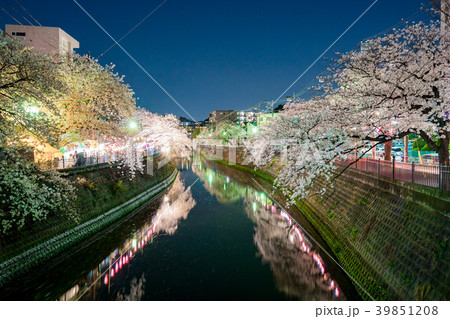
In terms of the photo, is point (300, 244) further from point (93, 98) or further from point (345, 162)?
point (93, 98)

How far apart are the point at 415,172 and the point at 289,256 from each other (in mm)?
7863

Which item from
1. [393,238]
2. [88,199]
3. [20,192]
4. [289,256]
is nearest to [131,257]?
[88,199]

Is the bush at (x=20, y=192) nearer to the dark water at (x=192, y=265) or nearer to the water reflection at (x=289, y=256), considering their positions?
the dark water at (x=192, y=265)

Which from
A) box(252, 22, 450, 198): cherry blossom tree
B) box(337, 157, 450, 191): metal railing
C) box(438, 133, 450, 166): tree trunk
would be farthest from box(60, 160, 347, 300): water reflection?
box(438, 133, 450, 166): tree trunk

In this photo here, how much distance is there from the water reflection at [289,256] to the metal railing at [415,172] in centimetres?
568

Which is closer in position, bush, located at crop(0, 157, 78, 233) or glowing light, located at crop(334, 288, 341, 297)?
bush, located at crop(0, 157, 78, 233)

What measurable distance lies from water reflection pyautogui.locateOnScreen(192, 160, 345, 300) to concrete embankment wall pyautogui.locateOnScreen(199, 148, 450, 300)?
1.24 metres

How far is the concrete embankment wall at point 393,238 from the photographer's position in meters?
7.82

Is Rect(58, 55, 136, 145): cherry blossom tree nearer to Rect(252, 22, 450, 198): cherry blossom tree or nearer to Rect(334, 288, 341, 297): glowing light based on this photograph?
Rect(252, 22, 450, 198): cherry blossom tree

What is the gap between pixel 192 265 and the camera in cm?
1445

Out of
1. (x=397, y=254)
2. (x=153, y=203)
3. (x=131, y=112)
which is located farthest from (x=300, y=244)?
(x=131, y=112)

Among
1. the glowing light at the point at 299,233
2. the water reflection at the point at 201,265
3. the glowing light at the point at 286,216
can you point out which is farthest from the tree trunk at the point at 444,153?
the glowing light at the point at 286,216

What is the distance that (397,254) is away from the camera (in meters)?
9.41

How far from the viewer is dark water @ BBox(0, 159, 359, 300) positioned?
11625 millimetres
